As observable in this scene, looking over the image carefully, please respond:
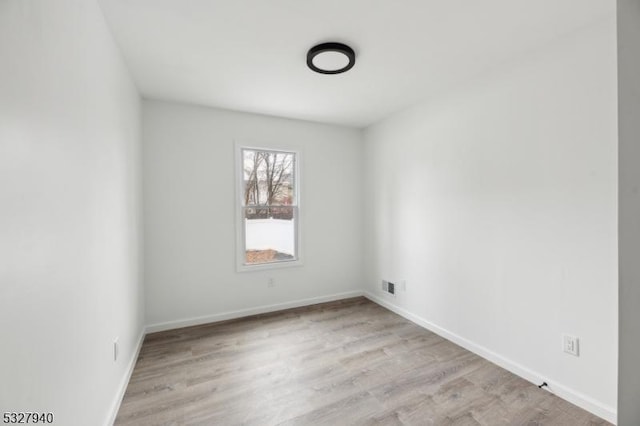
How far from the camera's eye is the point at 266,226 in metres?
3.62

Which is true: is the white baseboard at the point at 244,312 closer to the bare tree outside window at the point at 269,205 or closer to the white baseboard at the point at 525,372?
the bare tree outside window at the point at 269,205

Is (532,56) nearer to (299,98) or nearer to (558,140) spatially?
(558,140)

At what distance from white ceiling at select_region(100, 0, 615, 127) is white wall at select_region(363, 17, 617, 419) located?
11.7 inches

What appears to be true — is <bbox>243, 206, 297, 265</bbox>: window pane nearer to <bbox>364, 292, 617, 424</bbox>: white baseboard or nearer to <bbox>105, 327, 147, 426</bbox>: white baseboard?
<bbox>105, 327, 147, 426</bbox>: white baseboard

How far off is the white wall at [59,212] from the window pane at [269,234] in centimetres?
164

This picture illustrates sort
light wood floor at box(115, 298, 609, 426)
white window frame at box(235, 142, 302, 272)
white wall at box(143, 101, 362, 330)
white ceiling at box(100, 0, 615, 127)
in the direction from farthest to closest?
1. white window frame at box(235, 142, 302, 272)
2. white wall at box(143, 101, 362, 330)
3. light wood floor at box(115, 298, 609, 426)
4. white ceiling at box(100, 0, 615, 127)

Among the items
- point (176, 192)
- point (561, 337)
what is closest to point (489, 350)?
point (561, 337)

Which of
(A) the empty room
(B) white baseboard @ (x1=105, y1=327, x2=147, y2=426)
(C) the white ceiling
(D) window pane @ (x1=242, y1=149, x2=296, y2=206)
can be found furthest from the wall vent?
(B) white baseboard @ (x1=105, y1=327, x2=147, y2=426)

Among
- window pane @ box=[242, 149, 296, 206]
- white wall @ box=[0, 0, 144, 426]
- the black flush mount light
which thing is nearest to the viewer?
white wall @ box=[0, 0, 144, 426]

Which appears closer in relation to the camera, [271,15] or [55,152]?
[55,152]

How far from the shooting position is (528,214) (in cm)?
212

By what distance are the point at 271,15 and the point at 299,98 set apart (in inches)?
49.4

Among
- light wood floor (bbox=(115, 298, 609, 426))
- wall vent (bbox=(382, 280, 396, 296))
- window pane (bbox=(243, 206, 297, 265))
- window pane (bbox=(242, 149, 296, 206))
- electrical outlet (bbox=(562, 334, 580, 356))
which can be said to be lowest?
light wood floor (bbox=(115, 298, 609, 426))

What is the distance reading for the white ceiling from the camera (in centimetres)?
167
